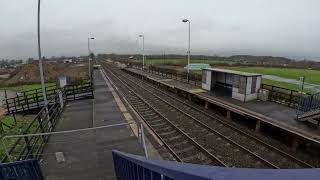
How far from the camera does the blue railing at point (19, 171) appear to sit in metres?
5.50

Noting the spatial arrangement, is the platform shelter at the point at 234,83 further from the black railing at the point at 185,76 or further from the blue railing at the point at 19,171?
the blue railing at the point at 19,171

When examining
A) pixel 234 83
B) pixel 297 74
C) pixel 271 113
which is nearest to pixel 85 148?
pixel 271 113

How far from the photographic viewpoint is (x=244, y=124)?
55.8 feet

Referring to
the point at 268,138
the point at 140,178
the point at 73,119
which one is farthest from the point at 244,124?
the point at 140,178

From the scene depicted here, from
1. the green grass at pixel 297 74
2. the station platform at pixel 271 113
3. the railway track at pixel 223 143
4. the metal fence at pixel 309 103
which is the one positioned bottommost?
the railway track at pixel 223 143

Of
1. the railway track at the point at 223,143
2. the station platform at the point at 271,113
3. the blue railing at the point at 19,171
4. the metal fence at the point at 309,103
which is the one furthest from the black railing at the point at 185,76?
the blue railing at the point at 19,171

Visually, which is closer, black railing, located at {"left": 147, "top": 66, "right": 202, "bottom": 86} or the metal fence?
the metal fence

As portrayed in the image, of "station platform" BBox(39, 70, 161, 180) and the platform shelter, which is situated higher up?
the platform shelter

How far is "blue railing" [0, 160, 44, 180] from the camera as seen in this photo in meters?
5.50

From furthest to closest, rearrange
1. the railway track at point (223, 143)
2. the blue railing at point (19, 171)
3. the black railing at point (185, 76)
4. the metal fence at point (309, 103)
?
the black railing at point (185, 76), the metal fence at point (309, 103), the railway track at point (223, 143), the blue railing at point (19, 171)

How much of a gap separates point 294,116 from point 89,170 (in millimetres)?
13182

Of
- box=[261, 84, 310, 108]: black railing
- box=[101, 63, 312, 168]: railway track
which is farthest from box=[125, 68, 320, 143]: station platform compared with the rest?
box=[101, 63, 312, 168]: railway track

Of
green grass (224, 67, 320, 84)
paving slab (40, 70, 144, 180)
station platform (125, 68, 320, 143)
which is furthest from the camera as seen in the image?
green grass (224, 67, 320, 84)

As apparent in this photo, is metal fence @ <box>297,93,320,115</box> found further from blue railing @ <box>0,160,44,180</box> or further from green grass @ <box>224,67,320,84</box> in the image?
green grass @ <box>224,67,320,84</box>
